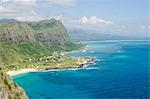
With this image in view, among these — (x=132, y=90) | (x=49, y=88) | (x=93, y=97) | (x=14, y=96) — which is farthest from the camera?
(x=49, y=88)

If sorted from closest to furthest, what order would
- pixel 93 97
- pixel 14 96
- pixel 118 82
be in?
1. pixel 14 96
2. pixel 93 97
3. pixel 118 82

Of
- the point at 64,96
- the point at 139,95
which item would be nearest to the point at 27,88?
the point at 64,96

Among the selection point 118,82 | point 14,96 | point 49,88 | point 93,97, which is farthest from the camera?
point 118,82

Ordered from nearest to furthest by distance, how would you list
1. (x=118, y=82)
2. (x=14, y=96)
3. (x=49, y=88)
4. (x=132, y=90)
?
(x=14, y=96) < (x=132, y=90) < (x=49, y=88) < (x=118, y=82)

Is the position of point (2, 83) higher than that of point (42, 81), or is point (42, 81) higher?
point (2, 83)

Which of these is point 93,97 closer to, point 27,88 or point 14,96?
point 27,88

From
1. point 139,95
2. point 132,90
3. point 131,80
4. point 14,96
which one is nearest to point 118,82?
point 131,80

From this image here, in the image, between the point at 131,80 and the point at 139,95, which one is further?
the point at 131,80

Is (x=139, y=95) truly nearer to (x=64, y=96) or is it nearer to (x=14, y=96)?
(x=64, y=96)

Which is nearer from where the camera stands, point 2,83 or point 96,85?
point 2,83
